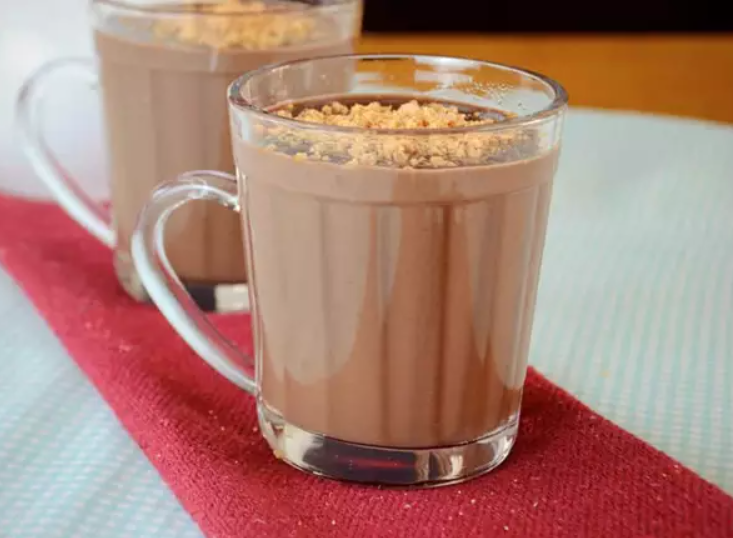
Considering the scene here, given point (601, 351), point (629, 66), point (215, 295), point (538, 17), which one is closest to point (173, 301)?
point (215, 295)

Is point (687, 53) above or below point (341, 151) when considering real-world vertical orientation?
below

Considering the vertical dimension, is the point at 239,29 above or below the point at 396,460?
above

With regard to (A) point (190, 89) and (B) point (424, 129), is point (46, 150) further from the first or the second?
(B) point (424, 129)

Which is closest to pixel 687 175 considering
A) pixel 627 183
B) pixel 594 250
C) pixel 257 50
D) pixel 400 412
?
pixel 627 183

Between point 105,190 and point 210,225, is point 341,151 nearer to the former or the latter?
point 210,225

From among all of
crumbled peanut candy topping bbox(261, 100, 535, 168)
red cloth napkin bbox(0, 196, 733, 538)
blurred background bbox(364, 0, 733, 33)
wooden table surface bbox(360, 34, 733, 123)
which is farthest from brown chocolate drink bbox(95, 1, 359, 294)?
blurred background bbox(364, 0, 733, 33)

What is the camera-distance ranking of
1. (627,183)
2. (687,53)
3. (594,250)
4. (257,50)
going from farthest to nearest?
(687,53) → (627,183) → (594,250) → (257,50)
